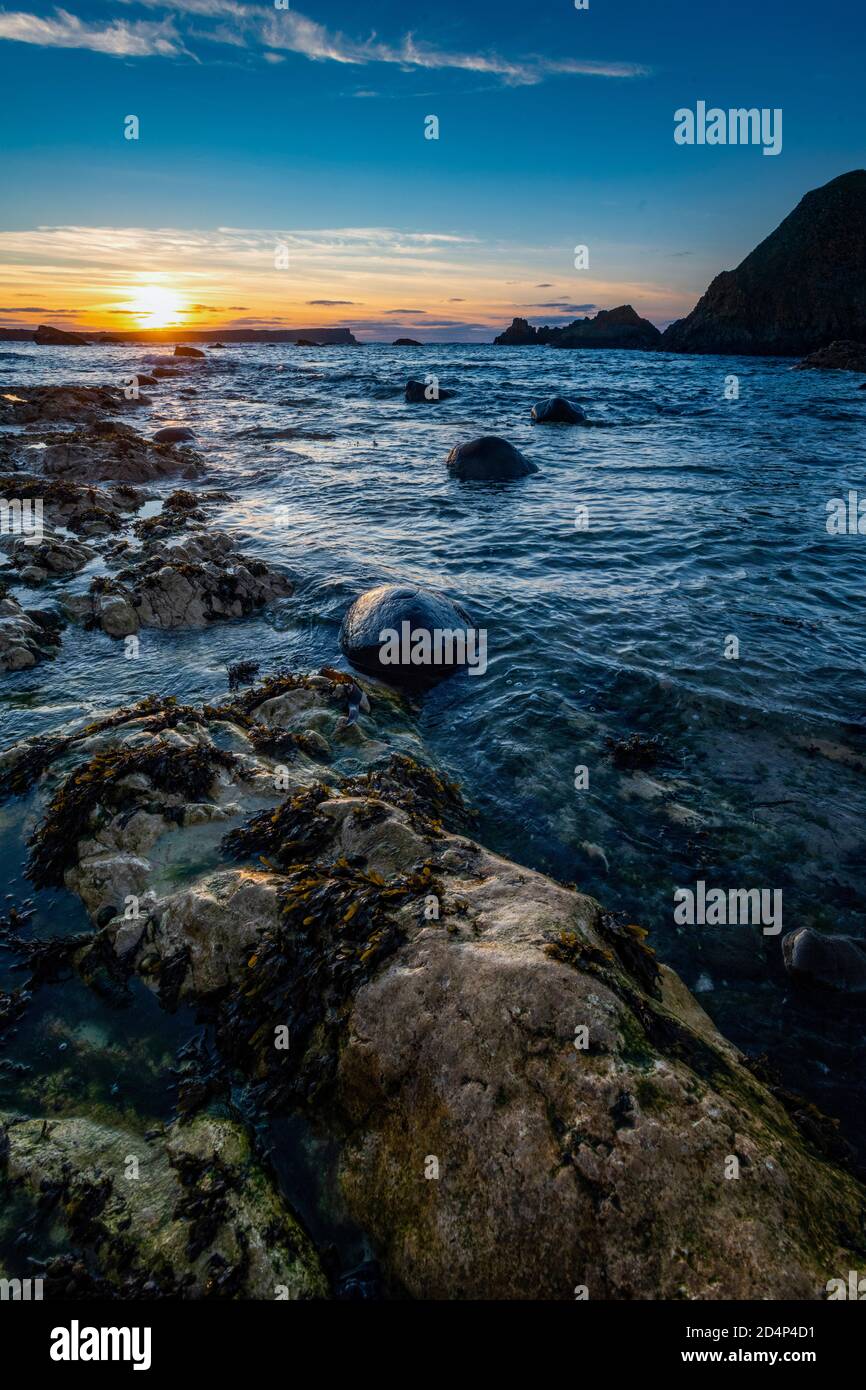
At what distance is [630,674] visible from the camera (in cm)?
893

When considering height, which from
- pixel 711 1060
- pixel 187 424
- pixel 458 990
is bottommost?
pixel 711 1060

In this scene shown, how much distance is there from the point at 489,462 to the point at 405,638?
538 inches

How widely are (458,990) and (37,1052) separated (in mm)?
2642

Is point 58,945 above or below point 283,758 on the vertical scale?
below

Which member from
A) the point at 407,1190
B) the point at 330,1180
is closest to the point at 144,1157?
the point at 330,1180

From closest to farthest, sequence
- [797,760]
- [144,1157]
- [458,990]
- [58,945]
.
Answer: [144,1157], [458,990], [58,945], [797,760]

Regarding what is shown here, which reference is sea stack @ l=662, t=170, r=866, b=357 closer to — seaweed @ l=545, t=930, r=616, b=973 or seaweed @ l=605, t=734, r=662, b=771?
seaweed @ l=605, t=734, r=662, b=771

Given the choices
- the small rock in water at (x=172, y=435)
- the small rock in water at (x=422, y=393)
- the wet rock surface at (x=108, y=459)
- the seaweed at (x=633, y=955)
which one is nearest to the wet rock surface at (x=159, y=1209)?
the seaweed at (x=633, y=955)

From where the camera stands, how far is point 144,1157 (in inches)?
128

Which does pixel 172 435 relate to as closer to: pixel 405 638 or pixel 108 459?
pixel 108 459

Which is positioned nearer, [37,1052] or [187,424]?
[37,1052]

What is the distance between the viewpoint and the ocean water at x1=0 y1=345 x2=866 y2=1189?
511 cm

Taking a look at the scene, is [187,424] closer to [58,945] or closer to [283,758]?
[283,758]

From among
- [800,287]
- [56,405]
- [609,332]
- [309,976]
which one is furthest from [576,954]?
[609,332]
